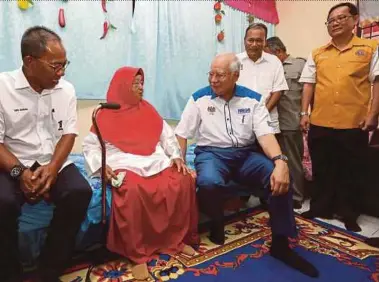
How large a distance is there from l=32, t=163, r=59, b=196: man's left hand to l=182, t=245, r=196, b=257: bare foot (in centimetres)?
84

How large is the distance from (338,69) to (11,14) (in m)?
2.26

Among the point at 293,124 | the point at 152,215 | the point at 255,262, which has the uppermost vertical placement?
the point at 293,124

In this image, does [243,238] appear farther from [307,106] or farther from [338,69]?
[338,69]

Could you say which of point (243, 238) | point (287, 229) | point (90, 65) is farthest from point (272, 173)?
point (90, 65)

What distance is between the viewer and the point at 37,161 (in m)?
1.63

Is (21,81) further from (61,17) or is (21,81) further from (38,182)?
(61,17)

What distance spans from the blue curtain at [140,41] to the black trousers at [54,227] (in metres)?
1.13

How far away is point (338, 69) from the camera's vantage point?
2.20 metres

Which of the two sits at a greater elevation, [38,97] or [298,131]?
[38,97]

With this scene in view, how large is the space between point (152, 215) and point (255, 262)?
0.64 m

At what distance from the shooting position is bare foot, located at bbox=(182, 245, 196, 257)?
185 centimetres

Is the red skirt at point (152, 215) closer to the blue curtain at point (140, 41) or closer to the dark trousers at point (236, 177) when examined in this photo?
the dark trousers at point (236, 177)

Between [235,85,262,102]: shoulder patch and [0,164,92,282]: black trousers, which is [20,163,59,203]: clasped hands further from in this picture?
[235,85,262,102]: shoulder patch

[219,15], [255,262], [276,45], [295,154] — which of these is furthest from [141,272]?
[219,15]
